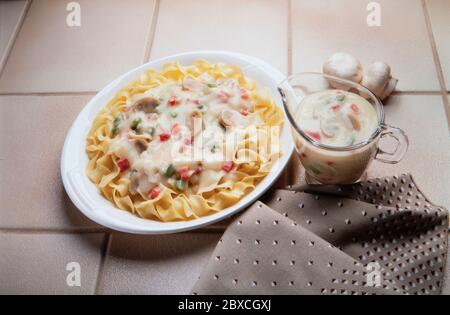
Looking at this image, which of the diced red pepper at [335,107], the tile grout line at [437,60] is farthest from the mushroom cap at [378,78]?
the diced red pepper at [335,107]

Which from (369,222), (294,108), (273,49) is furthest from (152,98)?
(369,222)

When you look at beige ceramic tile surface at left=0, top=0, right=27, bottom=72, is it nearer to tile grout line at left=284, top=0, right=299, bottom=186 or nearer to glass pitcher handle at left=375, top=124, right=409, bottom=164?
tile grout line at left=284, top=0, right=299, bottom=186

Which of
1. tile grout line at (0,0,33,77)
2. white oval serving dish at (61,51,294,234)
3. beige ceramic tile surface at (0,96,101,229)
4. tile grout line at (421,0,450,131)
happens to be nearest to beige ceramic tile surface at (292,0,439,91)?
tile grout line at (421,0,450,131)

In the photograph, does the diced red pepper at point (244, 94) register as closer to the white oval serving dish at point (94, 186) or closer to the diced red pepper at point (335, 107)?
the white oval serving dish at point (94, 186)

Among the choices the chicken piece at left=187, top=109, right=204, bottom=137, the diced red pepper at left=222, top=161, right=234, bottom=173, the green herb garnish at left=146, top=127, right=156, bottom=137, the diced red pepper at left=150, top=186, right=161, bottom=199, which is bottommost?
the diced red pepper at left=150, top=186, right=161, bottom=199

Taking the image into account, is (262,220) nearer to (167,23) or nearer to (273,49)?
(273,49)

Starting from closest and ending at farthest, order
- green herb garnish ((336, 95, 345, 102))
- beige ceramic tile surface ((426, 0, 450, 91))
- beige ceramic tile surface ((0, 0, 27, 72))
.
Result: green herb garnish ((336, 95, 345, 102)) < beige ceramic tile surface ((426, 0, 450, 91)) < beige ceramic tile surface ((0, 0, 27, 72))

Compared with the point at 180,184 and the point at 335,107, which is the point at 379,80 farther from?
the point at 180,184
